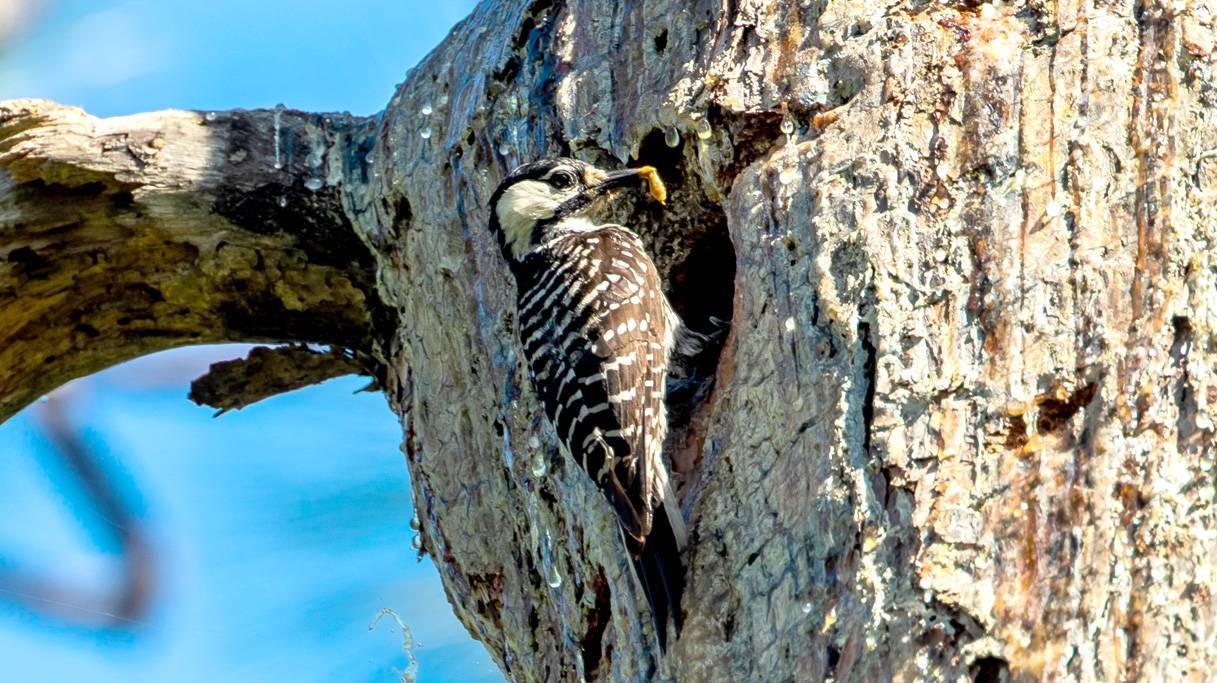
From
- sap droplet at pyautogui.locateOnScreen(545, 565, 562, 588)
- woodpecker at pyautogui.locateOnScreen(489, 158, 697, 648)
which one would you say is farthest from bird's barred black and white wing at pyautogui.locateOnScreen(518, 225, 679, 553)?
sap droplet at pyautogui.locateOnScreen(545, 565, 562, 588)

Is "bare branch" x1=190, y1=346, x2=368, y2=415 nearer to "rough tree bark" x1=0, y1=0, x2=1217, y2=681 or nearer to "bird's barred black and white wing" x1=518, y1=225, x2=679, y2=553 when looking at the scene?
"rough tree bark" x1=0, y1=0, x2=1217, y2=681

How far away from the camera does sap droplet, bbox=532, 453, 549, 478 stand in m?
3.75

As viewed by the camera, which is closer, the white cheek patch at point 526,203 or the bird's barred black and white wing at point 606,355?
the bird's barred black and white wing at point 606,355

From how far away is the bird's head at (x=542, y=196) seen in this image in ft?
12.9

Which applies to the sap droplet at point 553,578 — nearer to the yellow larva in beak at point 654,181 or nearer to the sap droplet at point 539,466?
the sap droplet at point 539,466

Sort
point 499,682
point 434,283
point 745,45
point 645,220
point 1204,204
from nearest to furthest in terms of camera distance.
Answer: point 1204,204 → point 745,45 → point 645,220 → point 434,283 → point 499,682

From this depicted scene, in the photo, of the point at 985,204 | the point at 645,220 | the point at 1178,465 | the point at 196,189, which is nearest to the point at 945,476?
the point at 1178,465

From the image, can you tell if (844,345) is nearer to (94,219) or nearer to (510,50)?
(510,50)

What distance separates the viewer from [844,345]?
271 centimetres

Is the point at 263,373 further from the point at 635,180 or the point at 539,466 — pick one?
the point at 635,180

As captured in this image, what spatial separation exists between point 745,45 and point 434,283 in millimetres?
1421

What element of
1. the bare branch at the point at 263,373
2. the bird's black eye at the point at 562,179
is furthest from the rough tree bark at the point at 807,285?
the bare branch at the point at 263,373

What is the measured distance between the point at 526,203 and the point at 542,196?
0.05 metres

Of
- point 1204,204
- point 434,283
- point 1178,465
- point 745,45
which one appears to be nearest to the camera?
point 1178,465
